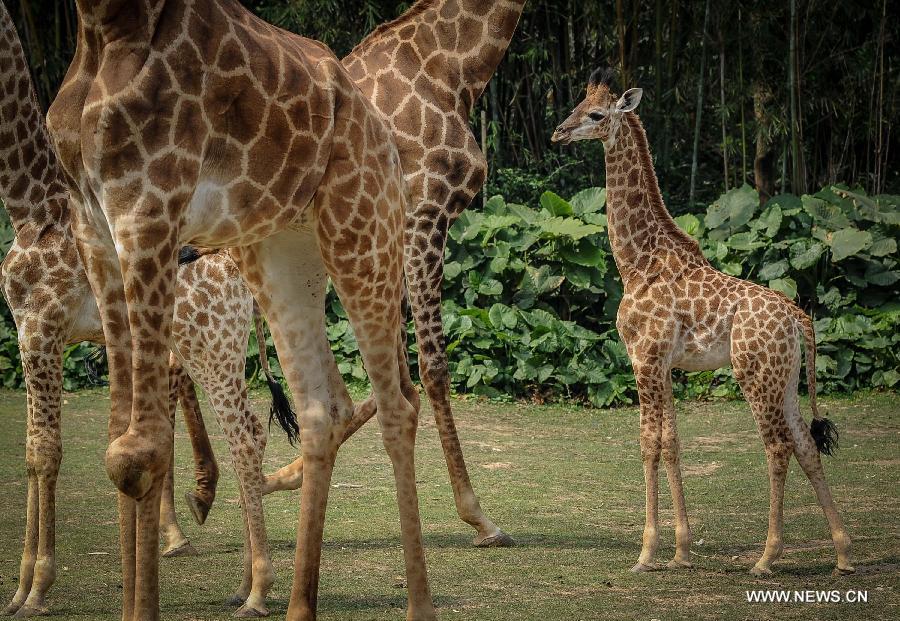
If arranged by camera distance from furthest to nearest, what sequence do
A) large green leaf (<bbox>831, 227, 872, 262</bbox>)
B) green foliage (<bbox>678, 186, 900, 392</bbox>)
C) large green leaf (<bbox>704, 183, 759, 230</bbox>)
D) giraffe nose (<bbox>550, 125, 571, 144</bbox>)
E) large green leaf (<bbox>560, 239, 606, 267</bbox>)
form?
1. large green leaf (<bbox>704, 183, 759, 230</bbox>)
2. large green leaf (<bbox>560, 239, 606, 267</bbox>)
3. large green leaf (<bbox>831, 227, 872, 262</bbox>)
4. green foliage (<bbox>678, 186, 900, 392</bbox>)
5. giraffe nose (<bbox>550, 125, 571, 144</bbox>)

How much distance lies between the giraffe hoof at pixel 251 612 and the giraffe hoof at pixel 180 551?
1299 mm

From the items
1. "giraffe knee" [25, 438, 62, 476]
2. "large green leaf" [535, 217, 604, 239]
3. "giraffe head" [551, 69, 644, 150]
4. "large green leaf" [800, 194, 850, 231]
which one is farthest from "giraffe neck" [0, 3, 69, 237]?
"large green leaf" [800, 194, 850, 231]

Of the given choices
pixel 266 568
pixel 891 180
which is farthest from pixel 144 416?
pixel 891 180

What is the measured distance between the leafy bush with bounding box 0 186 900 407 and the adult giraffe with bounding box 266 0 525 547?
4181 mm

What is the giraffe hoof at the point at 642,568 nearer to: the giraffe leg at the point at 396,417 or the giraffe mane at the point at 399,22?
the giraffe leg at the point at 396,417

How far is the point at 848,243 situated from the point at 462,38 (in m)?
5.64

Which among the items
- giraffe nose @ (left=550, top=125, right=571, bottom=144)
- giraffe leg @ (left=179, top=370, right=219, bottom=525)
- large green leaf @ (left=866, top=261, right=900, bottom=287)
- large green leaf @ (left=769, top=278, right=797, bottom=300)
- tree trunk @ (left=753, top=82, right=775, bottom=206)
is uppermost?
tree trunk @ (left=753, top=82, right=775, bottom=206)

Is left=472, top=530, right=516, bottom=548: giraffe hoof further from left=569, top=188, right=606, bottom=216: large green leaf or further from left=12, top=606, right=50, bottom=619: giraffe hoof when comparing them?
left=569, top=188, right=606, bottom=216: large green leaf

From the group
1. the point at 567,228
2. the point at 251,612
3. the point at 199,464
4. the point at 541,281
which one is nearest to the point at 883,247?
the point at 567,228

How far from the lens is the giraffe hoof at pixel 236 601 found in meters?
5.22

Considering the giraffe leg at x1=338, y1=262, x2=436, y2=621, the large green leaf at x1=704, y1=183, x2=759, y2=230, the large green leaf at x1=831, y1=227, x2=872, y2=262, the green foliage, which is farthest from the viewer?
the large green leaf at x1=704, y1=183, x2=759, y2=230

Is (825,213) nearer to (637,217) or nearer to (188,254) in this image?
(637,217)

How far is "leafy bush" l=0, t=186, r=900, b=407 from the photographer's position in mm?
10961

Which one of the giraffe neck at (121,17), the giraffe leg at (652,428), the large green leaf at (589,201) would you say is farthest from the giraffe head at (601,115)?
the large green leaf at (589,201)
